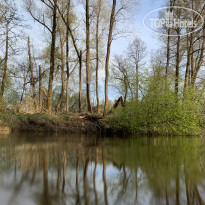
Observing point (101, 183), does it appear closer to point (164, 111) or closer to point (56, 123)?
point (164, 111)

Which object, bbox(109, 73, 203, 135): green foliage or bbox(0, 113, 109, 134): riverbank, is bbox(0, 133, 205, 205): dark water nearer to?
bbox(109, 73, 203, 135): green foliage

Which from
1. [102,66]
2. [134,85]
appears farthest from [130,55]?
[134,85]

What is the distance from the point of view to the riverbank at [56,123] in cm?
974

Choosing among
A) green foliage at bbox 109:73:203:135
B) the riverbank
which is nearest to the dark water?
green foliage at bbox 109:73:203:135

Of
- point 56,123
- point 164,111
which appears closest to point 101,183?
point 164,111

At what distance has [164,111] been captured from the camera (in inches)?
306

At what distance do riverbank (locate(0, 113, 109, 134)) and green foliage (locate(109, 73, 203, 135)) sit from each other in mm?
2020

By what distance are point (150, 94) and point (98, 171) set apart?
6185 mm

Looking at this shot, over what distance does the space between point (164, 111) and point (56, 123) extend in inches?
218

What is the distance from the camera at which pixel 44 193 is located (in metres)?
1.50

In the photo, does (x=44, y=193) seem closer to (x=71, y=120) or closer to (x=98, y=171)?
(x=98, y=171)

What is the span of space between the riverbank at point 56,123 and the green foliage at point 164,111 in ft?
6.63

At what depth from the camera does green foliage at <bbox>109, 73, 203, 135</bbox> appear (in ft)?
25.1

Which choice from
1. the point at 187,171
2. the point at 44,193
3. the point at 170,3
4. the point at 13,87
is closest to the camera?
the point at 44,193
